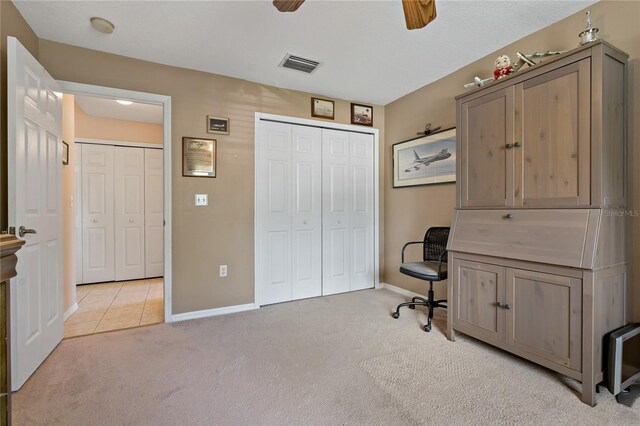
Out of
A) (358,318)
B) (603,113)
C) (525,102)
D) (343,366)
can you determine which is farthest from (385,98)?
(343,366)

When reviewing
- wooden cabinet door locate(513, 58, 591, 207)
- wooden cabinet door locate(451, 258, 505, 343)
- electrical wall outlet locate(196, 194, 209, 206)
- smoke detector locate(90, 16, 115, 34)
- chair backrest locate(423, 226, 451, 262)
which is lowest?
wooden cabinet door locate(451, 258, 505, 343)

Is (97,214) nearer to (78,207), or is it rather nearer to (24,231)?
(78,207)

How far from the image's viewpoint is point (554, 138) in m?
1.87

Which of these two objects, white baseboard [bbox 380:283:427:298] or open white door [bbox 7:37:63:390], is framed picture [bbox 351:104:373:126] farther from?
open white door [bbox 7:37:63:390]

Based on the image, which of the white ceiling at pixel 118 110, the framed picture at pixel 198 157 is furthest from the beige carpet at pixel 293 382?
the white ceiling at pixel 118 110

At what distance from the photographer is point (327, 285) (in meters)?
3.70

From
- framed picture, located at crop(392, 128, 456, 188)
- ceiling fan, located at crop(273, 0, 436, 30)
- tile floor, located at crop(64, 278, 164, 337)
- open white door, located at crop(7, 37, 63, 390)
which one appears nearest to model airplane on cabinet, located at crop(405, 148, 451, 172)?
framed picture, located at crop(392, 128, 456, 188)

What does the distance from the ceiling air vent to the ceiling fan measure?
1328 mm

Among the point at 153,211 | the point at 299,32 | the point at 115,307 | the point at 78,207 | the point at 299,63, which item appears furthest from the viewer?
the point at 153,211

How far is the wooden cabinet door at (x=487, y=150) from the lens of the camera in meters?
2.12

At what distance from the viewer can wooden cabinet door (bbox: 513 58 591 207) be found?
1.74 metres

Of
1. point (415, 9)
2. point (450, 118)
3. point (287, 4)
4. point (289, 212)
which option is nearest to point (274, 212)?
point (289, 212)

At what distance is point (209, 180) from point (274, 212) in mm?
761

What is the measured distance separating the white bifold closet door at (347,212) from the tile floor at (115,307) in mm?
1939
